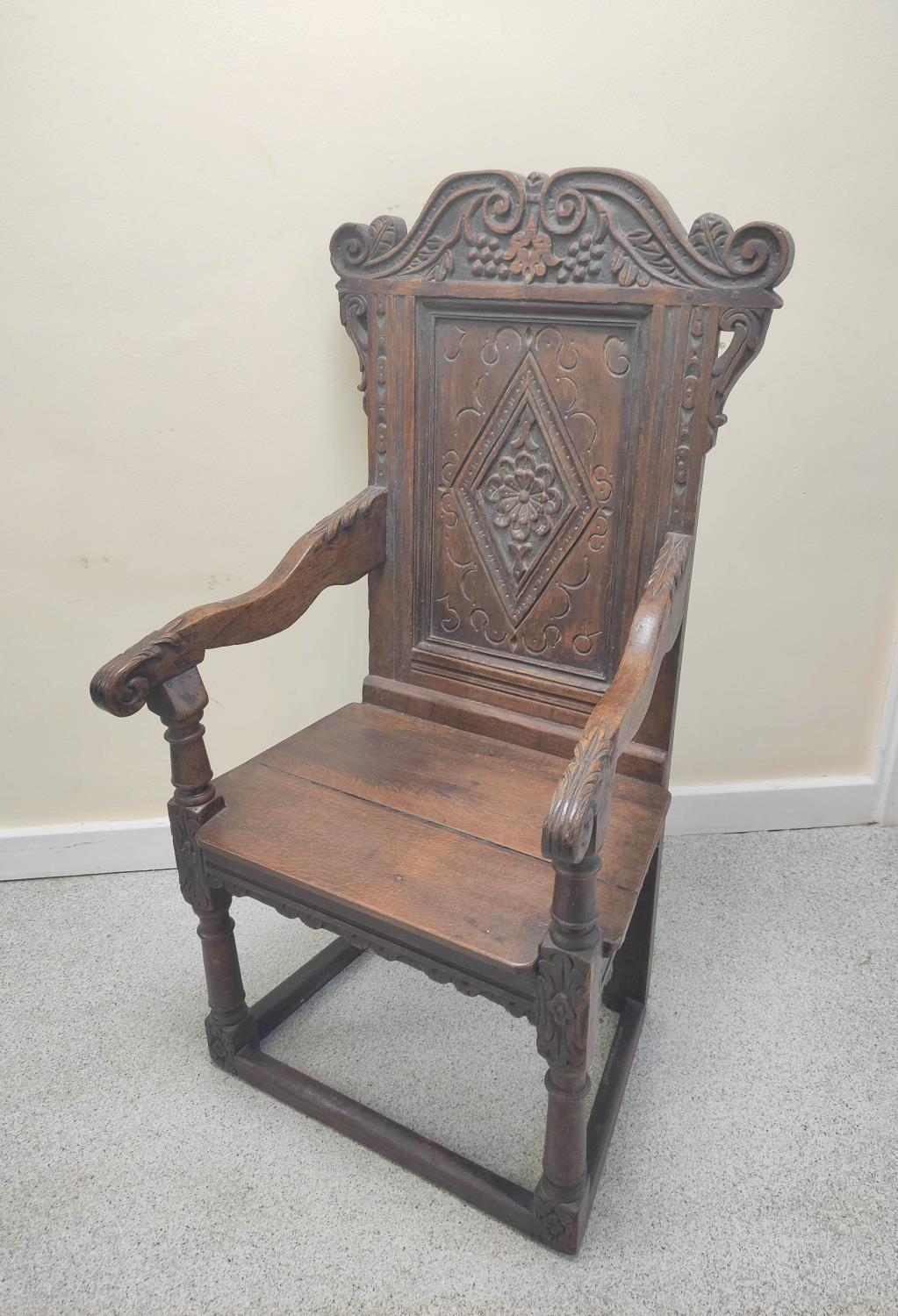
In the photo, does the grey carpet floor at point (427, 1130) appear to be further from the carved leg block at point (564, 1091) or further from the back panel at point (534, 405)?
the back panel at point (534, 405)

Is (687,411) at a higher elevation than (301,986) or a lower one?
higher

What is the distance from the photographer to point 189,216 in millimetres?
1648

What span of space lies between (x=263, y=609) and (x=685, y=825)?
4.43 feet

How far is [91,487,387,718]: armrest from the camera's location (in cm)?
119

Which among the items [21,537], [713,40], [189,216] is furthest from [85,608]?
[713,40]

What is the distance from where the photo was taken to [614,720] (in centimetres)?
102

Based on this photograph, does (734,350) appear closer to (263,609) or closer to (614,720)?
(614,720)

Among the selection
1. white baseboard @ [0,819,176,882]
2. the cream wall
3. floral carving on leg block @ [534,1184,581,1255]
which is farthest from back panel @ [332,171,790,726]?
white baseboard @ [0,819,176,882]

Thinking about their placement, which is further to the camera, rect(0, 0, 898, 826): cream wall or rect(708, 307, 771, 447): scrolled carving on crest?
rect(0, 0, 898, 826): cream wall

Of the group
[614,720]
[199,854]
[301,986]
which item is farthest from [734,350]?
[301,986]

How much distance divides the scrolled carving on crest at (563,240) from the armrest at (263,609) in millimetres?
393

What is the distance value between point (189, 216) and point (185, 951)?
1493 millimetres

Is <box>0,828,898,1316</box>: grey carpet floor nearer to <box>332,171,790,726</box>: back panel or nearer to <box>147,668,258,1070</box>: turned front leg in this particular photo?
<box>147,668,258,1070</box>: turned front leg

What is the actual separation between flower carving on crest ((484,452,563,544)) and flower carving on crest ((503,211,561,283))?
275 millimetres
